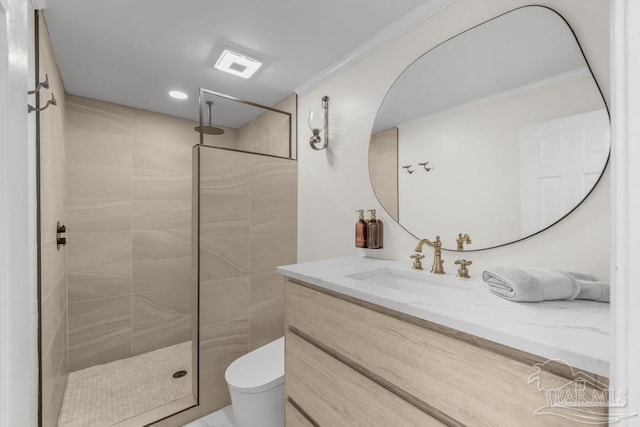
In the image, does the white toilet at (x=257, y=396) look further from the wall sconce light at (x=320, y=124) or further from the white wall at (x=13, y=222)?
the wall sconce light at (x=320, y=124)

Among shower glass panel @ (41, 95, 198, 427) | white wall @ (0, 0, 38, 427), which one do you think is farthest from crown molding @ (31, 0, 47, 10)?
shower glass panel @ (41, 95, 198, 427)

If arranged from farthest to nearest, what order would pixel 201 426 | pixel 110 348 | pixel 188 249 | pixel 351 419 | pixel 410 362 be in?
pixel 188 249
pixel 110 348
pixel 201 426
pixel 351 419
pixel 410 362

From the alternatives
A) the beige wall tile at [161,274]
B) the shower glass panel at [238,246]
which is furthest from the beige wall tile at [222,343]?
the beige wall tile at [161,274]

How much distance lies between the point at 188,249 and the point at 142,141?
109 centimetres

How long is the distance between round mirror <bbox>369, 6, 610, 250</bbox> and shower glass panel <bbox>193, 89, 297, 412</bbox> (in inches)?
36.0

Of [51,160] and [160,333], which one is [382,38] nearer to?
[51,160]

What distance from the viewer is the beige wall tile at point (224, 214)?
1683 mm

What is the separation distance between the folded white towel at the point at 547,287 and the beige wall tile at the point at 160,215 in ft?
8.73

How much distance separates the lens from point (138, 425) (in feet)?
4.98

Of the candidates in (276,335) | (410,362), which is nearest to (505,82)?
(410,362)

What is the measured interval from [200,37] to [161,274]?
6.71 feet

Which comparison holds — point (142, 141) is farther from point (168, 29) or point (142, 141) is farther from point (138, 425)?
point (138, 425)

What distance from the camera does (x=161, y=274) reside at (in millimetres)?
2521

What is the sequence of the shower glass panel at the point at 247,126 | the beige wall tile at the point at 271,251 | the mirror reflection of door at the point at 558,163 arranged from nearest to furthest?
the mirror reflection of door at the point at 558,163
the beige wall tile at the point at 271,251
the shower glass panel at the point at 247,126
